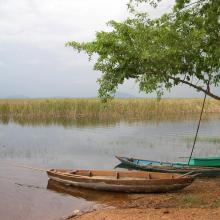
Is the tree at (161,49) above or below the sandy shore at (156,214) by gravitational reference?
above

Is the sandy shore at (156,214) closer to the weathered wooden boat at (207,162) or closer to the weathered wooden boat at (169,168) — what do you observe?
the weathered wooden boat at (169,168)

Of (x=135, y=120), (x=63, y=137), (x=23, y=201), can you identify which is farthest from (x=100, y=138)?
(x=23, y=201)

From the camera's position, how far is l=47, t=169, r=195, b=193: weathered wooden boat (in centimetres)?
1355

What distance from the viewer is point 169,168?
55.5 feet

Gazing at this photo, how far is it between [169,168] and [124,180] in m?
3.49

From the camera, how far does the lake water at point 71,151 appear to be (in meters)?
13.7

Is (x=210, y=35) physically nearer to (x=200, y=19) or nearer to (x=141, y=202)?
(x=200, y=19)

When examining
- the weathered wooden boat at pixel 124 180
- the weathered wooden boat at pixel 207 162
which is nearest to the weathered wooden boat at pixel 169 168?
the weathered wooden boat at pixel 207 162

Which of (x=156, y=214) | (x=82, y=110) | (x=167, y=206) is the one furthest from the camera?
(x=82, y=110)

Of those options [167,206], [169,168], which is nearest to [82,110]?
[169,168]

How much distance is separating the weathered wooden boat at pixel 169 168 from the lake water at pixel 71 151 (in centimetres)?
196

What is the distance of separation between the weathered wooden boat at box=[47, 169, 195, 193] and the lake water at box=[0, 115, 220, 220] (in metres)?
0.31

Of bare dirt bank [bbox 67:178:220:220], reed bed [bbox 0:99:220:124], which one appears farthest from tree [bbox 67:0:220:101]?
reed bed [bbox 0:99:220:124]

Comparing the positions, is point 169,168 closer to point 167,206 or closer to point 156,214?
point 167,206
